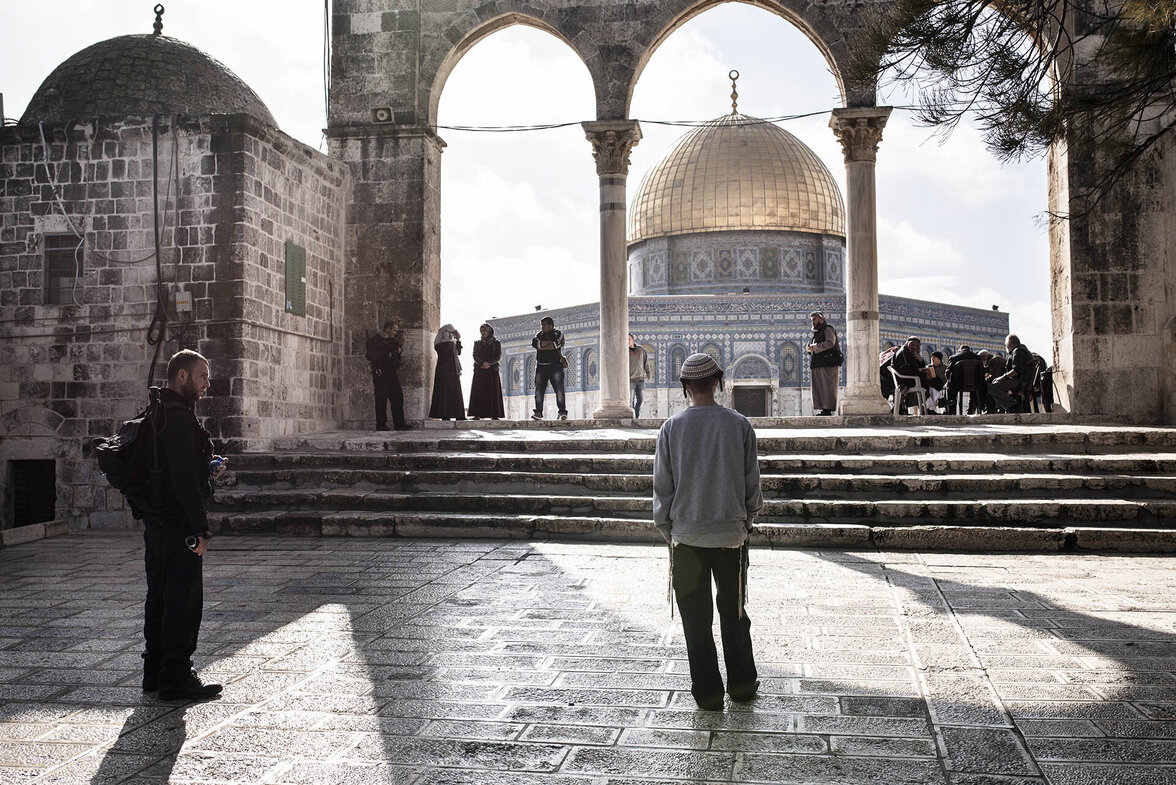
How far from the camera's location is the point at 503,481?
9.11 meters

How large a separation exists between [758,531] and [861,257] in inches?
246

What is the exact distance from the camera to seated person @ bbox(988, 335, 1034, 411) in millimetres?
13016

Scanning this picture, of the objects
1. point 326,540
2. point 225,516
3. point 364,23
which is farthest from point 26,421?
point 364,23

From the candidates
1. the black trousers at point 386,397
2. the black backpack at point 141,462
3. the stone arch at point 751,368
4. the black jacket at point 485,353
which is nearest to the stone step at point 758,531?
the black trousers at point 386,397

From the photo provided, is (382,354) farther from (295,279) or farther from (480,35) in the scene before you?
(480,35)

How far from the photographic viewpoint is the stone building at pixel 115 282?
1059 cm

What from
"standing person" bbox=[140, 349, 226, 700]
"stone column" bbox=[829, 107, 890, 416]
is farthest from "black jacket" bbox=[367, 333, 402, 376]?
"standing person" bbox=[140, 349, 226, 700]

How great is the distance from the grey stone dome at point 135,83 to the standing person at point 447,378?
4.66 metres

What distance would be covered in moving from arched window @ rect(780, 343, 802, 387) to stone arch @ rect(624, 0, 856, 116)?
1686 cm

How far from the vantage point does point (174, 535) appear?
405cm

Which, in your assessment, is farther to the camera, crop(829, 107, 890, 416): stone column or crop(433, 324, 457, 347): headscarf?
crop(433, 324, 457, 347): headscarf

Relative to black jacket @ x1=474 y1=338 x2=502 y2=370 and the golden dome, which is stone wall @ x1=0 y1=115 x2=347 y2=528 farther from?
the golden dome

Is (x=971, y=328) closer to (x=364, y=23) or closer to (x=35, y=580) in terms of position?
(x=364, y=23)

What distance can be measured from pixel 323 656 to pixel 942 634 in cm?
287
